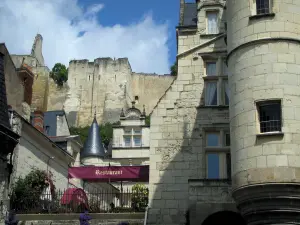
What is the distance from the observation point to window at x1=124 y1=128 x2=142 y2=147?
40.2 metres

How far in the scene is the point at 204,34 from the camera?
22172 mm

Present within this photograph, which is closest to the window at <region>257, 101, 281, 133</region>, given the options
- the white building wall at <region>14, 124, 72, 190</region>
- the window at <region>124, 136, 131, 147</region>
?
the white building wall at <region>14, 124, 72, 190</region>

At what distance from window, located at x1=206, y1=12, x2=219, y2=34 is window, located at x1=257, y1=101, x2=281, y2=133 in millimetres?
7274

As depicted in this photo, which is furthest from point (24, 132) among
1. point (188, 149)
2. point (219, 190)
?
point (219, 190)

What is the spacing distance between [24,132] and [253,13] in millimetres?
10427

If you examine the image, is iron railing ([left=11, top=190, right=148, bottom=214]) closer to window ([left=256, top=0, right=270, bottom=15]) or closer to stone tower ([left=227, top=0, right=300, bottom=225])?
stone tower ([left=227, top=0, right=300, bottom=225])

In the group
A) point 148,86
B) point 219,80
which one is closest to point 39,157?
point 219,80

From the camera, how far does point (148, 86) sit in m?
100

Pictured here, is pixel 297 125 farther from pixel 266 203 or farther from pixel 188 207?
pixel 188 207

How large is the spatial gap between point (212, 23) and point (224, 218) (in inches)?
280

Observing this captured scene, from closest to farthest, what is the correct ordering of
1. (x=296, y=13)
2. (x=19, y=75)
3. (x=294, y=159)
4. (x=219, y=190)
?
(x=294, y=159), (x=296, y=13), (x=219, y=190), (x=19, y=75)

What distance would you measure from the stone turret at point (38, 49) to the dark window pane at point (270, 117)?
300ft

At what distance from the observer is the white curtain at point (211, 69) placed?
2168cm

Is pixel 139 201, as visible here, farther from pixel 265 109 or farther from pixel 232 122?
pixel 265 109
